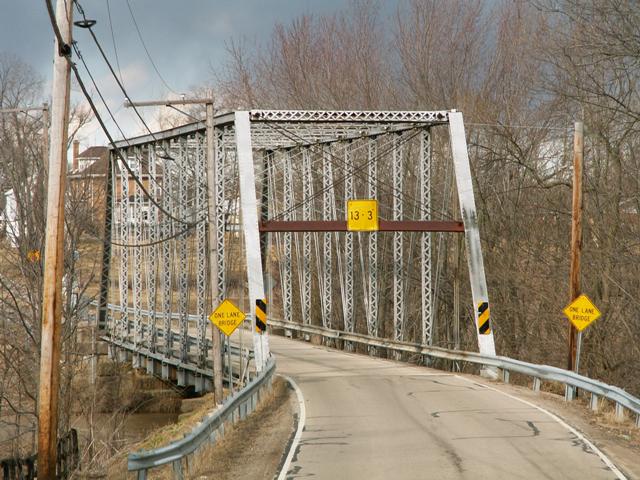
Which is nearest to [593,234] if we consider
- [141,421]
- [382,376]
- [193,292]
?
[382,376]

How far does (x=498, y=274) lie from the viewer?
34594mm

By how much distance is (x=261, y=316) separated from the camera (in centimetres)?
2364

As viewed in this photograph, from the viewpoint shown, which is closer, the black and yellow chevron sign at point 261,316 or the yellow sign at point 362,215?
the black and yellow chevron sign at point 261,316

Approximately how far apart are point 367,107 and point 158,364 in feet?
52.4

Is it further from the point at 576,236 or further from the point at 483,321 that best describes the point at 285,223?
the point at 576,236

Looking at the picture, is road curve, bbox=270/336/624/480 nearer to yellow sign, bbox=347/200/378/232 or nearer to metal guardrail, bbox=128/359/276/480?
metal guardrail, bbox=128/359/276/480

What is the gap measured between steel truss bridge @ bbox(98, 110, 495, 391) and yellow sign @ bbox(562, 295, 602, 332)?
167 inches

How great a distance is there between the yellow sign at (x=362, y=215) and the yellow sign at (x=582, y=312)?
6.95m

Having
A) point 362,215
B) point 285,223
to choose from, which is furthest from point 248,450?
point 362,215

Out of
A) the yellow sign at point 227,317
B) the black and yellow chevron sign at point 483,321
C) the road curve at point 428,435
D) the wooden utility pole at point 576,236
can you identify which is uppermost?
the wooden utility pole at point 576,236

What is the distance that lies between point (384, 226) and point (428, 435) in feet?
36.9

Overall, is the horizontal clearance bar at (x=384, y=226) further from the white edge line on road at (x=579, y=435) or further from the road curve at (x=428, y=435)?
the white edge line on road at (x=579, y=435)

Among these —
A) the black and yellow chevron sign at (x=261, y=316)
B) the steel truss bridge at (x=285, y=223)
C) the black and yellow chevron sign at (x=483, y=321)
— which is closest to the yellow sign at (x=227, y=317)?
the steel truss bridge at (x=285, y=223)

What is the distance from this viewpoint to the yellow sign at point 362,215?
1006 inches
